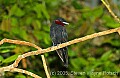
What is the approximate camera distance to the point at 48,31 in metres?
2.51

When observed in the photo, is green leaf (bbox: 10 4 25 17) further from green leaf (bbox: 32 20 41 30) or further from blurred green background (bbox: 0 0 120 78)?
green leaf (bbox: 32 20 41 30)

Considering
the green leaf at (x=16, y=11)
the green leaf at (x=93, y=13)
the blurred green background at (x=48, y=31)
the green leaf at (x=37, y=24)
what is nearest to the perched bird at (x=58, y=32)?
the blurred green background at (x=48, y=31)

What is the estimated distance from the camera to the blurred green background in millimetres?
2375

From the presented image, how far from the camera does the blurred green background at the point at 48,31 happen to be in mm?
2375

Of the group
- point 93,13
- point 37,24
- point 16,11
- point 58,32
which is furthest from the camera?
point 93,13

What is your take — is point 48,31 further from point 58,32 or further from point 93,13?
point 58,32

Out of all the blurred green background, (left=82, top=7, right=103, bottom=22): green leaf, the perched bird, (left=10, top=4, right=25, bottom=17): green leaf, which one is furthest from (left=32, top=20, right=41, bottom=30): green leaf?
the perched bird

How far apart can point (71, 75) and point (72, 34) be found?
0.52m

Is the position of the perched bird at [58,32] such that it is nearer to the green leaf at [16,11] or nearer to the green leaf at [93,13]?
the green leaf at [16,11]

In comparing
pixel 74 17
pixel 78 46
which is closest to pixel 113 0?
pixel 74 17

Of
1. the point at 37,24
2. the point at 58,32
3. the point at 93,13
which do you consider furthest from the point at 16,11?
the point at 58,32

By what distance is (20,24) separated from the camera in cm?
269

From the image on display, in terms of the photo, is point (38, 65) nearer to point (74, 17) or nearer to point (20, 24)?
point (20, 24)

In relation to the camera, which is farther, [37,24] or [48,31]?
[37,24]
